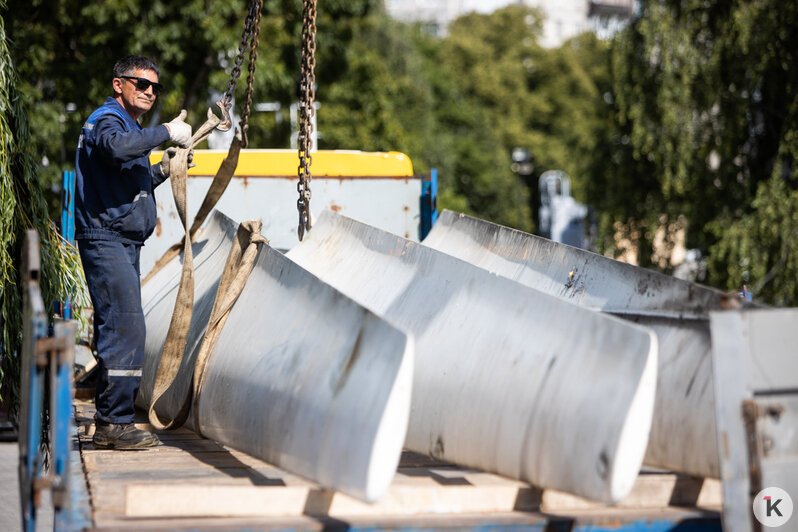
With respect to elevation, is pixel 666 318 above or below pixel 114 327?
above

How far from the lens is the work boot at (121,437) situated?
4.45 meters

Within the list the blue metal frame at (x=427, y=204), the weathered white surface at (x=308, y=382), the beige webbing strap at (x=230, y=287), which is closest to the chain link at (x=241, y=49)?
the beige webbing strap at (x=230, y=287)

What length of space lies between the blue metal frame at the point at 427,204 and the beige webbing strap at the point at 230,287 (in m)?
3.35

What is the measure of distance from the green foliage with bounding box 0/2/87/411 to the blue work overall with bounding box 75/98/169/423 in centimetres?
79

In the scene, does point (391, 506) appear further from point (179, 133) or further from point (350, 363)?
point (179, 133)

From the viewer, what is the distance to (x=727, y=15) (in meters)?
14.4

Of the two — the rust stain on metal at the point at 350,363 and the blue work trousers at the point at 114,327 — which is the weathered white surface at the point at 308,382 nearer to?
the rust stain on metal at the point at 350,363

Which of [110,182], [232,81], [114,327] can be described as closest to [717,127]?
[232,81]

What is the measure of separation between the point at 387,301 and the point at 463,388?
0.74m

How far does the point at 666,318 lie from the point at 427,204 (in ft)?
13.1

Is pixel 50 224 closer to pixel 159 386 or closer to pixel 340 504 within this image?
pixel 159 386

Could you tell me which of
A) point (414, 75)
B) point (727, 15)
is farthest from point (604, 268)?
point (414, 75)

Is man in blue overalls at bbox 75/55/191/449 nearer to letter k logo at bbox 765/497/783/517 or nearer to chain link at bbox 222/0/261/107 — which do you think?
chain link at bbox 222/0/261/107

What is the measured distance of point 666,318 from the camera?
3924mm
